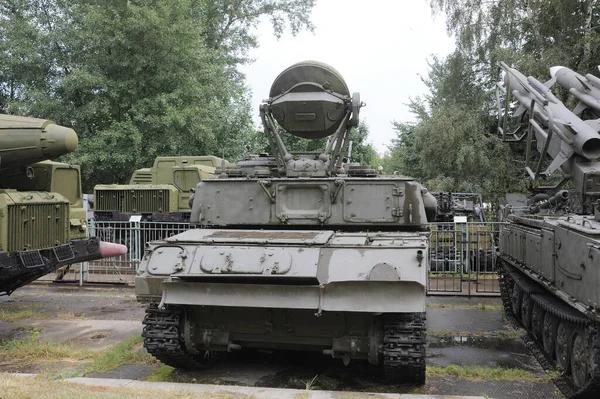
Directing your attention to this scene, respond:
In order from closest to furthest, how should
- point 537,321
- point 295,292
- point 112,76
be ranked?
point 295,292, point 537,321, point 112,76

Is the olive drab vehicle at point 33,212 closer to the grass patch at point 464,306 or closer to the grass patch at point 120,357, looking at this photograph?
the grass patch at point 120,357

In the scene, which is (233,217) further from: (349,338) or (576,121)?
(576,121)

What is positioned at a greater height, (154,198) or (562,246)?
(154,198)

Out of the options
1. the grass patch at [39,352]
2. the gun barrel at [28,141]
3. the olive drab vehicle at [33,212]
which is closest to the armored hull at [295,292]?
the grass patch at [39,352]

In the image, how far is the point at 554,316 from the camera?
650 cm

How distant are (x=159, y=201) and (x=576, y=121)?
10.5m

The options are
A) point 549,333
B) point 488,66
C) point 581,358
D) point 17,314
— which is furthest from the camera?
point 488,66

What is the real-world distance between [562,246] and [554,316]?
1.02 meters

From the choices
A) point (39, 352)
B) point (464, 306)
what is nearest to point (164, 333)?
point (39, 352)

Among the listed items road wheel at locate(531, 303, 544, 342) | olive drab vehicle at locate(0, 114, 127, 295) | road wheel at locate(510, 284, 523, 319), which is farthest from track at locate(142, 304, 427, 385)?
road wheel at locate(510, 284, 523, 319)

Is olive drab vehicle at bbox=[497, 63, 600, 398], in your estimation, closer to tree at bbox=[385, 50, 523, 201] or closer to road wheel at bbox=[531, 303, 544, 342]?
road wheel at bbox=[531, 303, 544, 342]

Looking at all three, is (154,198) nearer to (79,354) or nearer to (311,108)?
(79,354)

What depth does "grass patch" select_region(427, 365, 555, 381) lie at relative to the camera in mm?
6160

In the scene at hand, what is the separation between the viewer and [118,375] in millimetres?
6207
